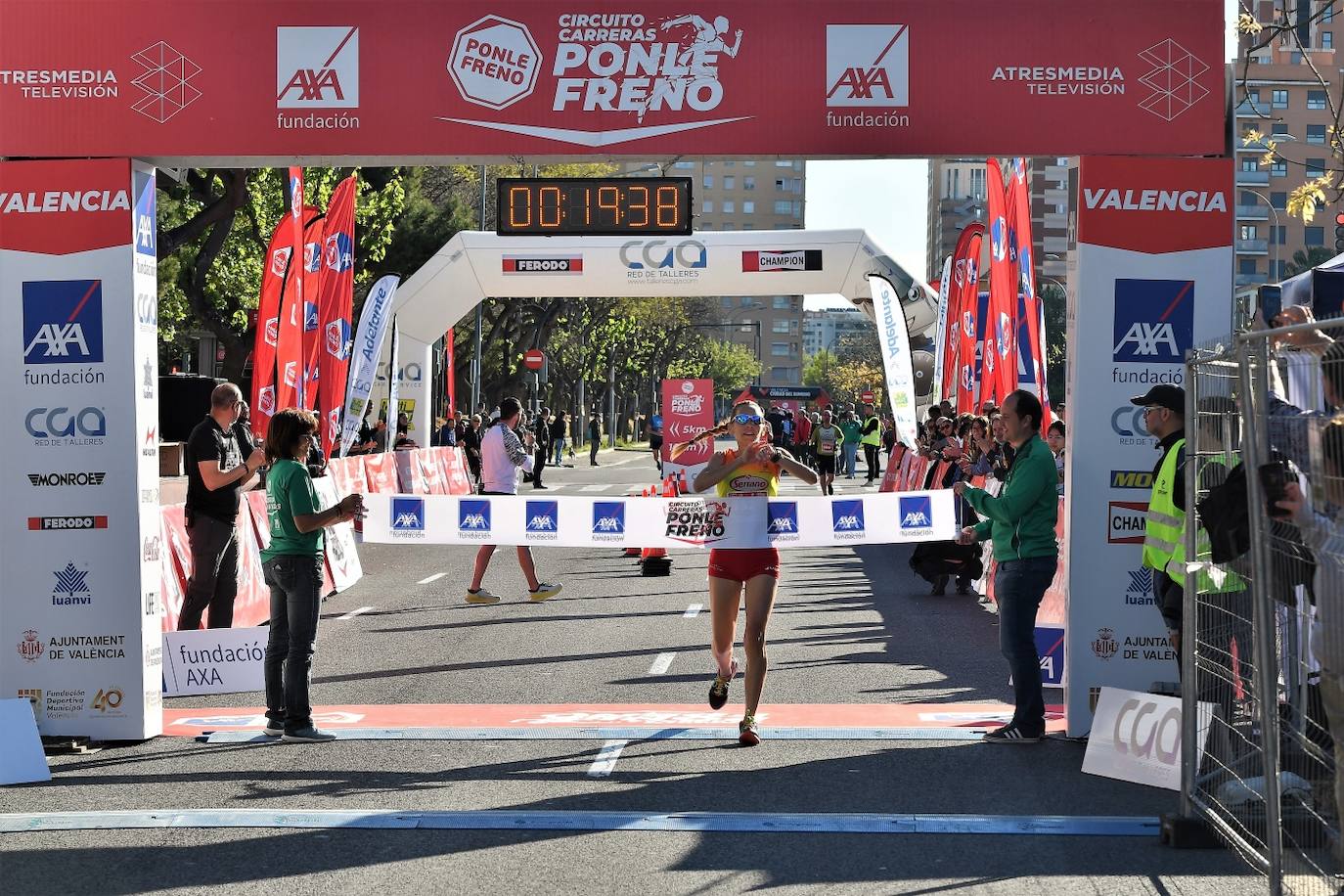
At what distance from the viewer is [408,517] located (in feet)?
38.3

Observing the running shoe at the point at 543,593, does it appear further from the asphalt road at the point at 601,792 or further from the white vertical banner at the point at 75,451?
the white vertical banner at the point at 75,451

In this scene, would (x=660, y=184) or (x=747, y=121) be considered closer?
(x=747, y=121)

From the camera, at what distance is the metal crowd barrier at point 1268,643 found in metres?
5.20

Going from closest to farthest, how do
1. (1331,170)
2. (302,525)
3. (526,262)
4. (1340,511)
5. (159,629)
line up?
(1340,511), (302,525), (159,629), (1331,170), (526,262)

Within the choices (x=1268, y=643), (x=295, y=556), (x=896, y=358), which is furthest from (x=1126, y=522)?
(x=896, y=358)

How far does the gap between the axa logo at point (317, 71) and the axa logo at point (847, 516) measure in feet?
15.3

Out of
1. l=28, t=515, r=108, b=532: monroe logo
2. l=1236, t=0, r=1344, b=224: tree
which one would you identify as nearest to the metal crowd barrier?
l=1236, t=0, r=1344, b=224: tree

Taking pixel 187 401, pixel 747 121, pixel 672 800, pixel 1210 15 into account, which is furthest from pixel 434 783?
pixel 187 401

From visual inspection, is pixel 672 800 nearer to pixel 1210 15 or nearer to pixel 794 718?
pixel 794 718

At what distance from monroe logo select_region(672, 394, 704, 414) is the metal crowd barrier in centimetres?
2752

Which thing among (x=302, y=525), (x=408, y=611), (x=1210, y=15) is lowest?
(x=408, y=611)

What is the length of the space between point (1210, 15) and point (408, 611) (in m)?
9.58

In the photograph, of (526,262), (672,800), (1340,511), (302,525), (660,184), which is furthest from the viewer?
(526,262)

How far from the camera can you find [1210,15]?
892 centimetres
